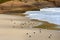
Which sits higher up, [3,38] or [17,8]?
[3,38]

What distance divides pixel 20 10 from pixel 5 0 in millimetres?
455

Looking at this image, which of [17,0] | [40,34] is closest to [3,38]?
[40,34]

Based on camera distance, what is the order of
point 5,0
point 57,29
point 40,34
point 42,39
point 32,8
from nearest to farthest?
point 42,39
point 40,34
point 57,29
point 32,8
point 5,0

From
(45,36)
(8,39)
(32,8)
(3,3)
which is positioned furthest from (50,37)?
(3,3)

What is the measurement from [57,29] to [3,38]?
51 cm

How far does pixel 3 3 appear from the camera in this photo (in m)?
3.70

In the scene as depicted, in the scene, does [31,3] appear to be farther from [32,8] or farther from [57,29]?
[57,29]

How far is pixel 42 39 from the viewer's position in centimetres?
137

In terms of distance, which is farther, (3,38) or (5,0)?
(5,0)

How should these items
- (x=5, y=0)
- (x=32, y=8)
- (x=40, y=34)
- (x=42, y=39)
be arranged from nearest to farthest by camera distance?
(x=42, y=39) < (x=40, y=34) < (x=32, y=8) < (x=5, y=0)

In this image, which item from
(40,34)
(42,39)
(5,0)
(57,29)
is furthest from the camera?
(5,0)

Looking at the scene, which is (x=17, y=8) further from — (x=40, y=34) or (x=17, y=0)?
(x=40, y=34)

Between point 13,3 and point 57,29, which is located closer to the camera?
point 57,29

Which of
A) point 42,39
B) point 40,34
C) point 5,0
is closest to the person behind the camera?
point 42,39
